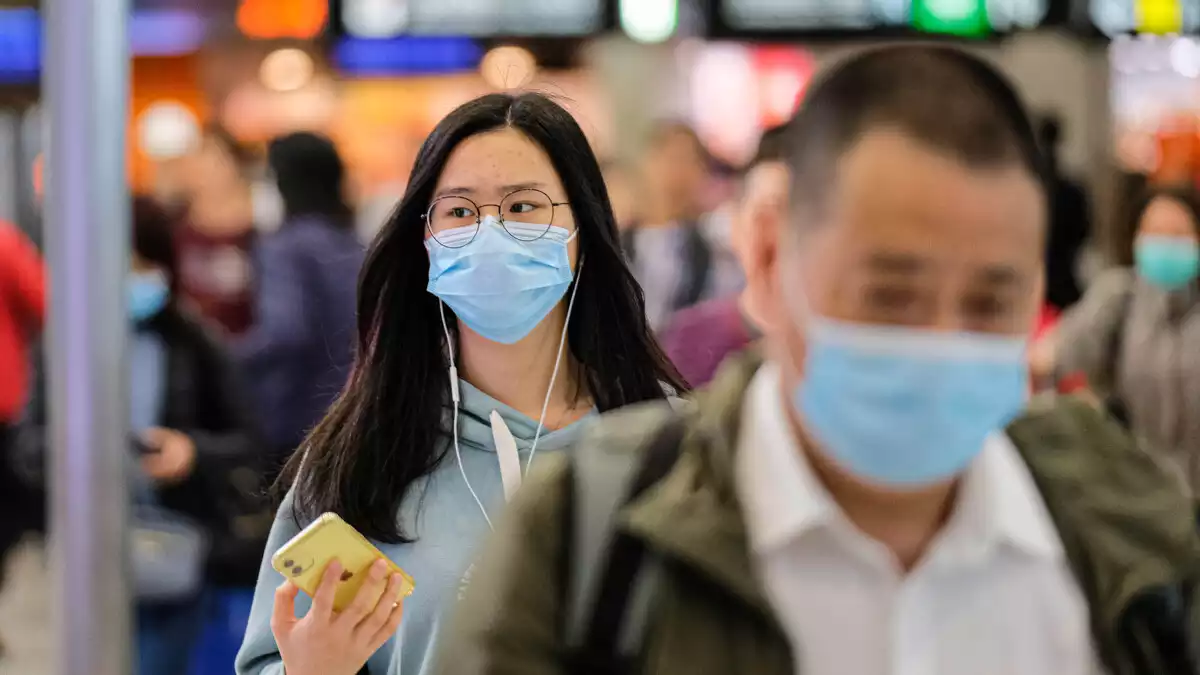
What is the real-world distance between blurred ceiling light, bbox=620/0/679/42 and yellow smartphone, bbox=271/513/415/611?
4.34m

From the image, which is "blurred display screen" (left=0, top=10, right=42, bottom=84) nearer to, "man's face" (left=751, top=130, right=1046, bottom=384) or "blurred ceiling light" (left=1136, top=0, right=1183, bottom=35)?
"blurred ceiling light" (left=1136, top=0, right=1183, bottom=35)

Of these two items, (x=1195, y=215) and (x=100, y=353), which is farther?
(x=1195, y=215)

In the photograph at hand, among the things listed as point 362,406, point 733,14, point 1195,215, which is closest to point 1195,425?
point 1195,215

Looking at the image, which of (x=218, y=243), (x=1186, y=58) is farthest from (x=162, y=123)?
(x=1186, y=58)

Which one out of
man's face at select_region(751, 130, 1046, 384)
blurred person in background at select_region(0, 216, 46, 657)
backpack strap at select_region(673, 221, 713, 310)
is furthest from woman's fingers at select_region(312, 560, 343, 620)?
blurred person in background at select_region(0, 216, 46, 657)

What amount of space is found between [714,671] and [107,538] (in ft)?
3.29

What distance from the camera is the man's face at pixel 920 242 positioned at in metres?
1.15

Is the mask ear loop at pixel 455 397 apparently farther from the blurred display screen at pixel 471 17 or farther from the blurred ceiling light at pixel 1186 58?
the blurred ceiling light at pixel 1186 58

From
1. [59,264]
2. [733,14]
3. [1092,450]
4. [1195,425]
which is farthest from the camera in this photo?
[733,14]

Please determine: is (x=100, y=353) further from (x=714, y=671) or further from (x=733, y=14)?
(x=733, y=14)

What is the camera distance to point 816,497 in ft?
3.99

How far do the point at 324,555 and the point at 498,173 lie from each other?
46 centimetres

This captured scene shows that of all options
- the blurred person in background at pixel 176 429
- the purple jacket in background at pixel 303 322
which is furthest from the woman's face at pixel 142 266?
the purple jacket in background at pixel 303 322

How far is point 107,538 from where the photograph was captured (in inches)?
73.9
